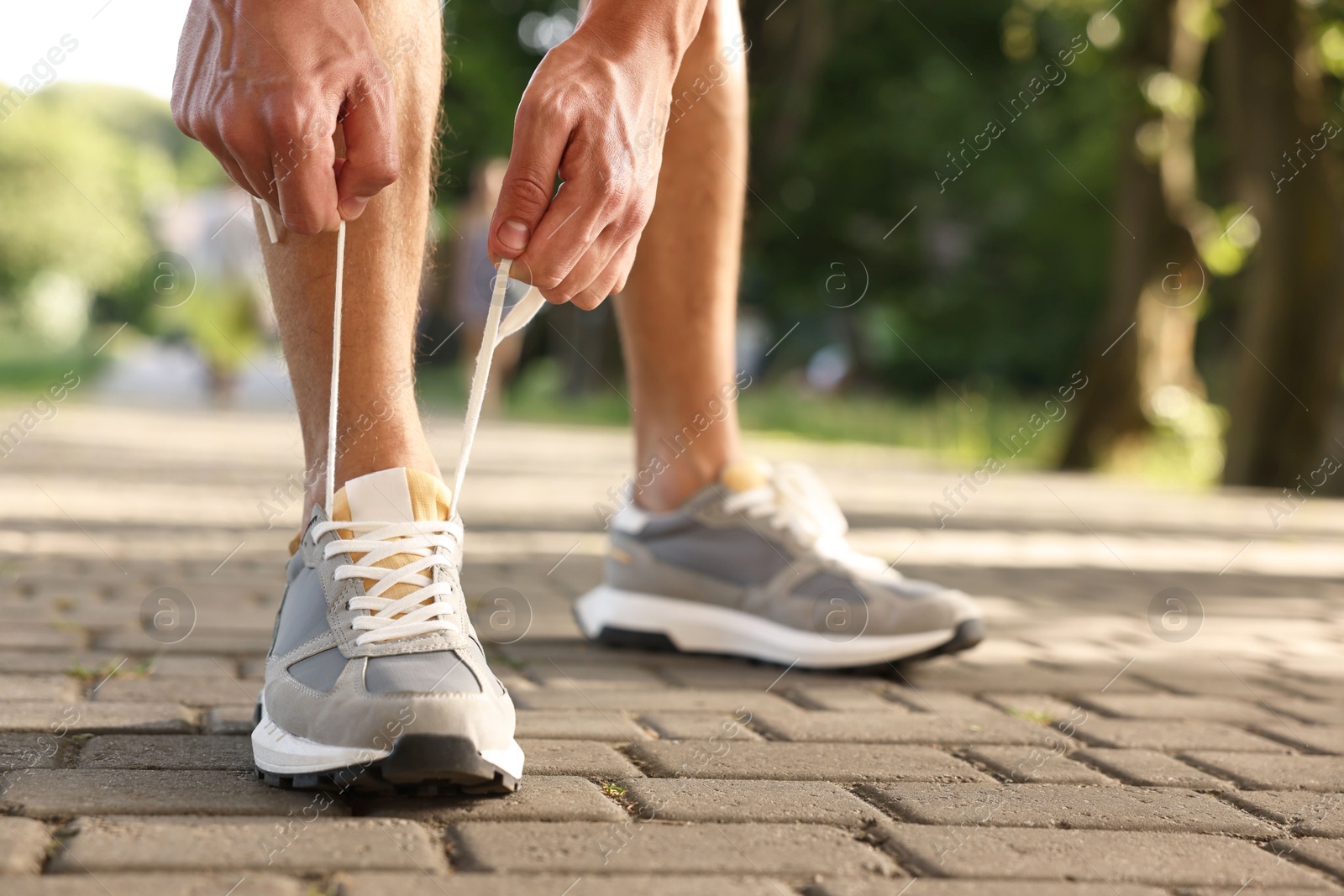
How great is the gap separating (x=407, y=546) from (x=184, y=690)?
65cm

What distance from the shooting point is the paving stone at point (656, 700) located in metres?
2.21

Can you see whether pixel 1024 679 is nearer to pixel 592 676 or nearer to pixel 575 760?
pixel 592 676

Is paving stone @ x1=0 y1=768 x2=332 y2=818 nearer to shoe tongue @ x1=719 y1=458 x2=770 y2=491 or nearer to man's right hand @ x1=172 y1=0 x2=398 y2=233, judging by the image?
man's right hand @ x1=172 y1=0 x2=398 y2=233

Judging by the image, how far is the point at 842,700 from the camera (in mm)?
2346

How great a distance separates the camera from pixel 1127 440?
32.7ft

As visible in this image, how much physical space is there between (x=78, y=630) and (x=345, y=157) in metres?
1.38

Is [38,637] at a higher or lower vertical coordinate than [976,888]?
lower

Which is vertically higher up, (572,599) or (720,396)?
(720,396)

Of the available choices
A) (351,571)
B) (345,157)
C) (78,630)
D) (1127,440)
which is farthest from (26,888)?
(1127,440)

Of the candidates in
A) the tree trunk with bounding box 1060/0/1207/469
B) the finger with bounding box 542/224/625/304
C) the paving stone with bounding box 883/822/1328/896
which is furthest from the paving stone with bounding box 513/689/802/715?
the tree trunk with bounding box 1060/0/1207/469

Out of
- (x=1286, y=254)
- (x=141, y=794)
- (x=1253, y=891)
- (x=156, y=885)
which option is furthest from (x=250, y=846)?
(x=1286, y=254)

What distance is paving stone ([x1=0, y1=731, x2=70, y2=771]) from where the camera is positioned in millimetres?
1710

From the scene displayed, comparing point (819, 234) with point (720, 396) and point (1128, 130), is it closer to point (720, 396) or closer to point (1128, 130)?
point (1128, 130)

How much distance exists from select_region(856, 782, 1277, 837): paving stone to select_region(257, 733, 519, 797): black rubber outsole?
46 centimetres
